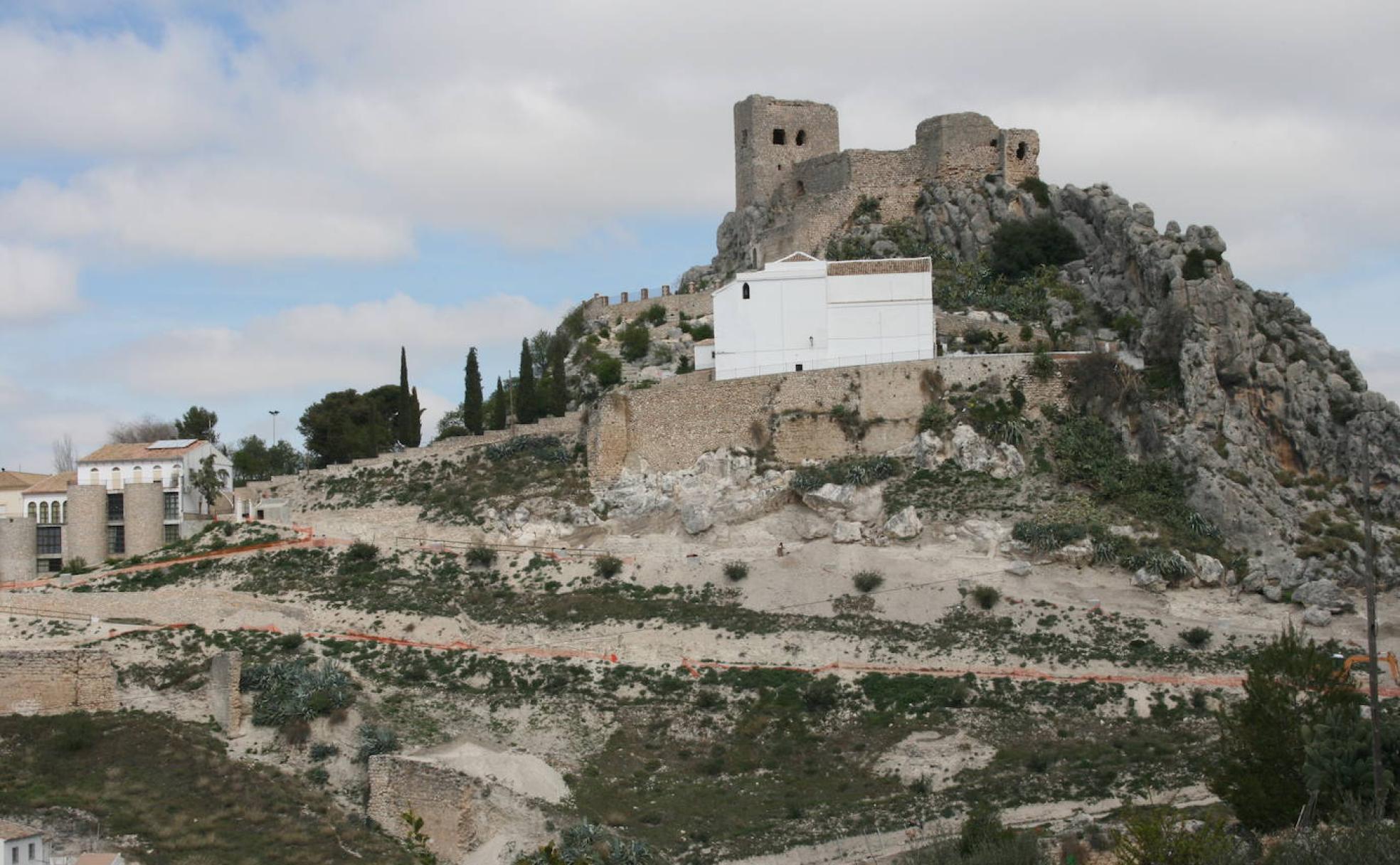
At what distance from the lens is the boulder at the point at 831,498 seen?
43.4 metres

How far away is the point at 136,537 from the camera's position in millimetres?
49562

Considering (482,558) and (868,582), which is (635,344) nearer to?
(482,558)

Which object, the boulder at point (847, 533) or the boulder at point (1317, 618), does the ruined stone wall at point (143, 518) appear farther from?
the boulder at point (1317, 618)

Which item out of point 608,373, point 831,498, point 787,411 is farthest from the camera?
point 608,373

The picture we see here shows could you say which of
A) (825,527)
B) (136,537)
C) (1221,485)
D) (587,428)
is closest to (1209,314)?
(1221,485)

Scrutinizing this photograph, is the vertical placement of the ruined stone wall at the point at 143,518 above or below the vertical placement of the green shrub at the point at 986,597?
above

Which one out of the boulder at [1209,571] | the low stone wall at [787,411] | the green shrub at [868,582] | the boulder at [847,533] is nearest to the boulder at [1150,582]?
the boulder at [1209,571]

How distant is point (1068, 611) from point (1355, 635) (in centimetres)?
671

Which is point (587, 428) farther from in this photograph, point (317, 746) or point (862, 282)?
point (317, 746)

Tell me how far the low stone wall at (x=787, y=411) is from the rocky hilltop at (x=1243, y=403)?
3379 millimetres

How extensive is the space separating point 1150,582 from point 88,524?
106 ft

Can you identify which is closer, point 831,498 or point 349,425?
point 831,498

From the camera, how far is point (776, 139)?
61688 mm

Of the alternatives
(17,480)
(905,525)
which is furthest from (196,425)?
(905,525)
